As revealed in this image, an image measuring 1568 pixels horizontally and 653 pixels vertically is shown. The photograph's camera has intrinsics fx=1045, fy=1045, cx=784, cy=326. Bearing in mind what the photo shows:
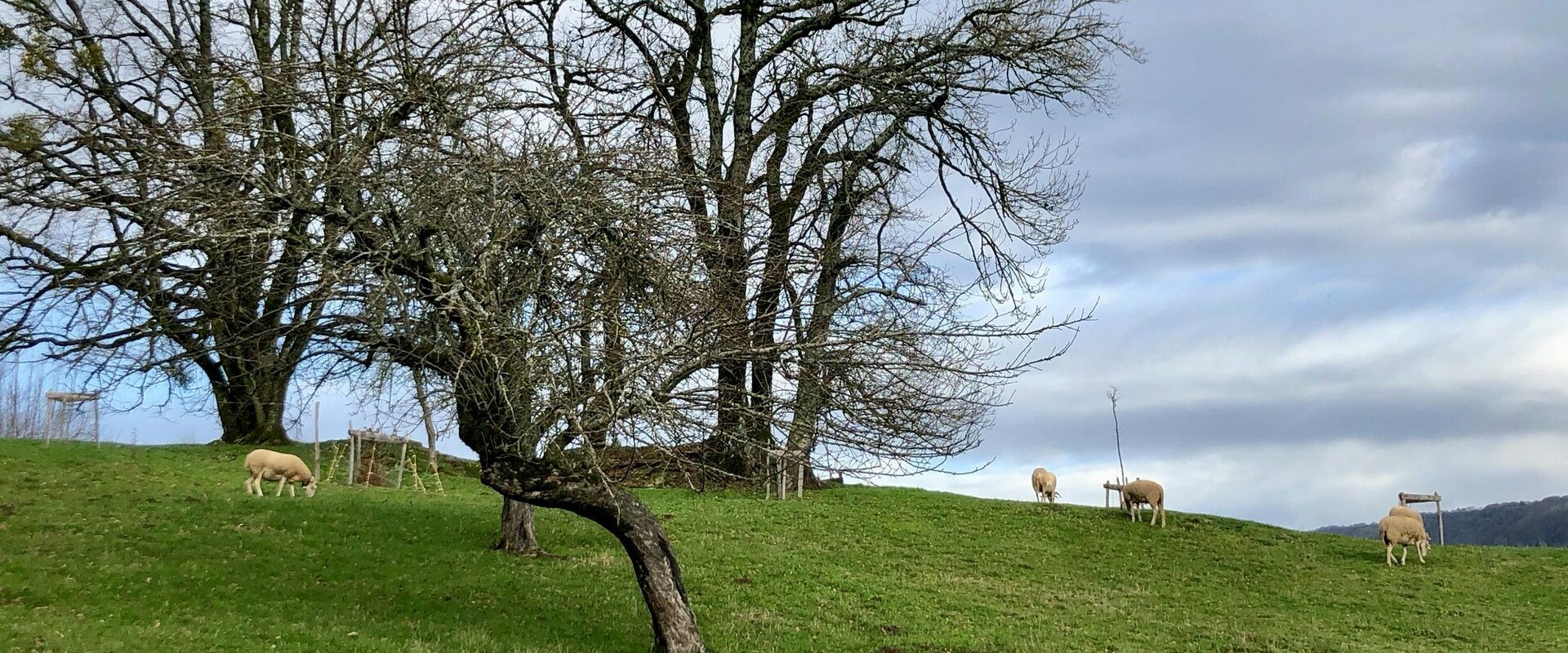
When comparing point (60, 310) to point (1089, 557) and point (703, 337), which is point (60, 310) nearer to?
point (703, 337)

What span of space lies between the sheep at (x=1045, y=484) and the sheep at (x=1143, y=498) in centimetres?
283

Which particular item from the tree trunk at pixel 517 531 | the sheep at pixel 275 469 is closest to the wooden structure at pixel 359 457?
the sheep at pixel 275 469

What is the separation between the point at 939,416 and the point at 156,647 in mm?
Answer: 8769

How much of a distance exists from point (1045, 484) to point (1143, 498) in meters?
3.93

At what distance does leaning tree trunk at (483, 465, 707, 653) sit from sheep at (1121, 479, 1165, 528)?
18626mm

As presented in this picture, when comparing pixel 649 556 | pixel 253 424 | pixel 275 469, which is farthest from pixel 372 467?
pixel 649 556

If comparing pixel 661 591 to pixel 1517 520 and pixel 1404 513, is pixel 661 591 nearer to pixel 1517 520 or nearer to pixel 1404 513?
pixel 1404 513

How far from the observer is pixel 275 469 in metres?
21.9

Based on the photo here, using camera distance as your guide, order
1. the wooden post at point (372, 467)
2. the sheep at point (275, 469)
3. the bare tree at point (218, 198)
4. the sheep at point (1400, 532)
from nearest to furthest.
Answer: the bare tree at point (218, 198), the sheep at point (275, 469), the sheep at point (1400, 532), the wooden post at point (372, 467)

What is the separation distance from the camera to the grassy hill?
13102 mm

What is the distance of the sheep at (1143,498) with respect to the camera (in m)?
27.8

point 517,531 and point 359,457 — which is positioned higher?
point 359,457

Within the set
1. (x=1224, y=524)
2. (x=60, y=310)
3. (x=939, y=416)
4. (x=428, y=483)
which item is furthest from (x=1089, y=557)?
(x=60, y=310)

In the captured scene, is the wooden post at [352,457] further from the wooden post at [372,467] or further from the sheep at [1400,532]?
the sheep at [1400,532]
